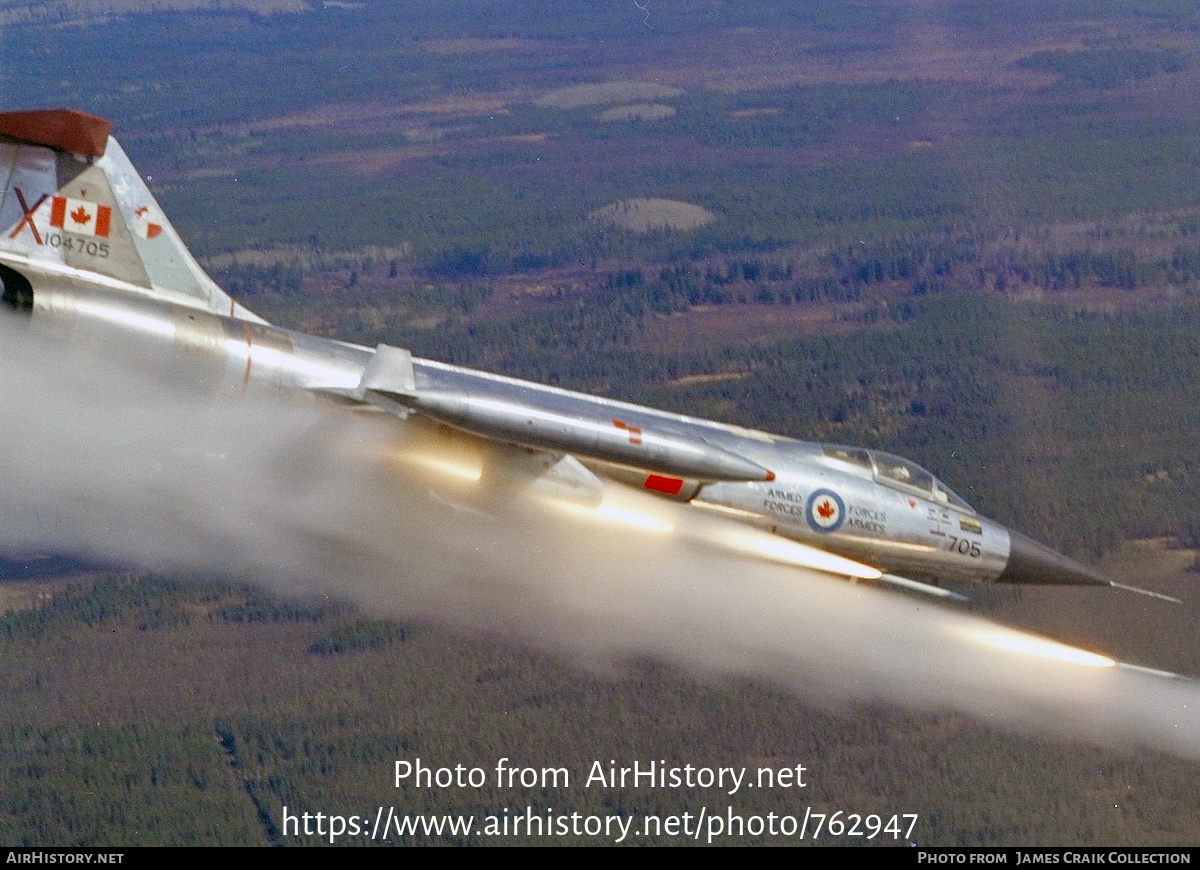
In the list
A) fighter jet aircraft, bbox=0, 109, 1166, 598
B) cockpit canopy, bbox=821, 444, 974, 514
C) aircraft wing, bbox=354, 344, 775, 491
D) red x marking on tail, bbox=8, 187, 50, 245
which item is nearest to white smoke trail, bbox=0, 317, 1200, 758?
fighter jet aircraft, bbox=0, 109, 1166, 598

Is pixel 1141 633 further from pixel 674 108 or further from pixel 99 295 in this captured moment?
pixel 674 108

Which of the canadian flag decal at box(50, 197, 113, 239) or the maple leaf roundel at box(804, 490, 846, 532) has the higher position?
the canadian flag decal at box(50, 197, 113, 239)

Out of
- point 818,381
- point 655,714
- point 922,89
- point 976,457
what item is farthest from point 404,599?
point 922,89

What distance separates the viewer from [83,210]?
27234 millimetres

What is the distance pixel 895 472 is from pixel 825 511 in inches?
59.0

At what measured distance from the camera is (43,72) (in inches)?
7776

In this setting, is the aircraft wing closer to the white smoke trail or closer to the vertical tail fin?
the white smoke trail

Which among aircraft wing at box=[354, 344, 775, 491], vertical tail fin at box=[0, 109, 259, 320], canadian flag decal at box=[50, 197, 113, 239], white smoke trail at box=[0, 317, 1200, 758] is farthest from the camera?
white smoke trail at box=[0, 317, 1200, 758]

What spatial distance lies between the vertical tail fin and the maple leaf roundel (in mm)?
9503

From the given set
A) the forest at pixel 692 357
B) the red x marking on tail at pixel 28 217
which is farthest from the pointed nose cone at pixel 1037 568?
the red x marking on tail at pixel 28 217

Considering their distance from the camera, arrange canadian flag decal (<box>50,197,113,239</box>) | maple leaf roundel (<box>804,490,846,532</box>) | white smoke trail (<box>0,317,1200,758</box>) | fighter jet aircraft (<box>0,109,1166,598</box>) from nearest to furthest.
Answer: fighter jet aircraft (<box>0,109,1166,598</box>)
canadian flag decal (<box>50,197,113,239</box>)
white smoke trail (<box>0,317,1200,758</box>)
maple leaf roundel (<box>804,490,846,532</box>)

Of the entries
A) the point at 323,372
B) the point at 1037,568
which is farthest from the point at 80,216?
the point at 1037,568

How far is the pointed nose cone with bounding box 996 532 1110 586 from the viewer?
31.7 meters

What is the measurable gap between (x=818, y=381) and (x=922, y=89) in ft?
310
